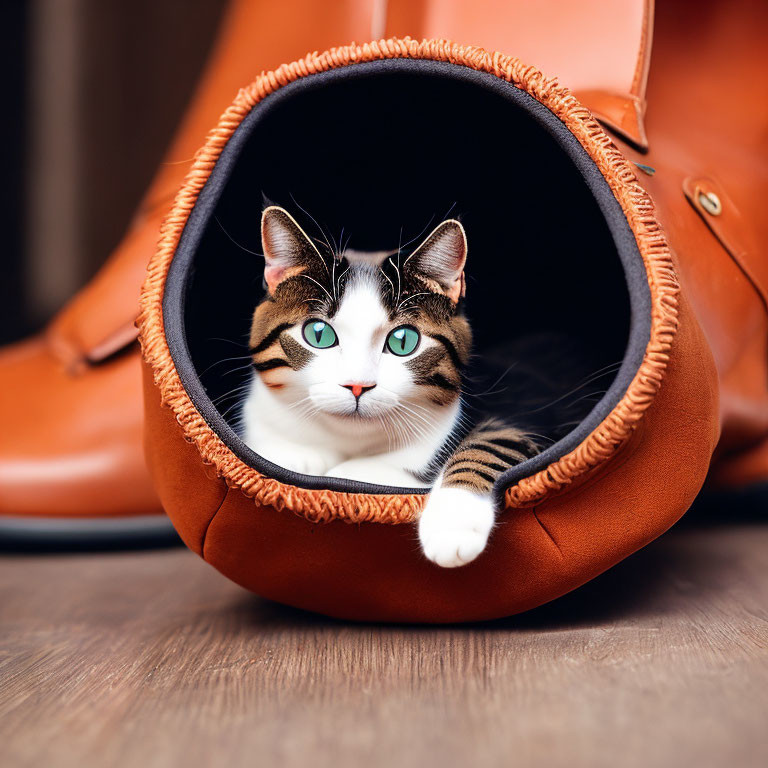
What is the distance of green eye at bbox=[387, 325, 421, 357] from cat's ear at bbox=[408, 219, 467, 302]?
64 millimetres

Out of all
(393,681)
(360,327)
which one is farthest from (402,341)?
(393,681)

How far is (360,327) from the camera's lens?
0.81 m

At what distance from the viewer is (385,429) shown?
0.85 meters

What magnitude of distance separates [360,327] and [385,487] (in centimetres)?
18

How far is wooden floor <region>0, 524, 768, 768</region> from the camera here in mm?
537

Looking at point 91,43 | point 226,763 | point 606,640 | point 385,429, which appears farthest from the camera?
point 91,43

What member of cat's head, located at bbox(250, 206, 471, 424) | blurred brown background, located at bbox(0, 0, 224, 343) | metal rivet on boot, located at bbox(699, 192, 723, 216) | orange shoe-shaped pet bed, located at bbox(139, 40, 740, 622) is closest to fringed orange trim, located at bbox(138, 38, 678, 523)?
orange shoe-shaped pet bed, located at bbox(139, 40, 740, 622)

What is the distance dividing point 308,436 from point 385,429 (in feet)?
0.27

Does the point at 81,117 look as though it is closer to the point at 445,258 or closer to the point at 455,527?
the point at 445,258

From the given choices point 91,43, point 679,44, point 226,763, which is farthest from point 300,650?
point 91,43

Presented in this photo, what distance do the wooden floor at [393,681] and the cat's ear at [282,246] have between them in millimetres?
359

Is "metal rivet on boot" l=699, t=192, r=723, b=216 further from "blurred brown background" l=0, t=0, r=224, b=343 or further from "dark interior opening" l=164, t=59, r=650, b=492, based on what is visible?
"blurred brown background" l=0, t=0, r=224, b=343

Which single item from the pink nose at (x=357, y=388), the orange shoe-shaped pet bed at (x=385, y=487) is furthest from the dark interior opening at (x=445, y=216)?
the pink nose at (x=357, y=388)

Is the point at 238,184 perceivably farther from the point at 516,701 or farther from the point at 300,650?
the point at 516,701
